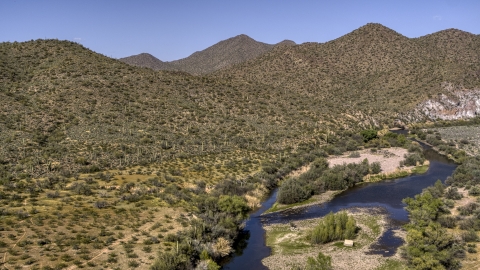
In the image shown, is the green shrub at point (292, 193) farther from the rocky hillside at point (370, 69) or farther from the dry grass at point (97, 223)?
the rocky hillside at point (370, 69)

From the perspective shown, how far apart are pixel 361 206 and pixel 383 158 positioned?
24763 millimetres

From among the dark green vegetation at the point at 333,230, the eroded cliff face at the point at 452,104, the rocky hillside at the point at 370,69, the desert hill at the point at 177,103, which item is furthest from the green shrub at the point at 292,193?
the eroded cliff face at the point at 452,104

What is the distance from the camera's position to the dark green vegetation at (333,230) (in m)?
34.3

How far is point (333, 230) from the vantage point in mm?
35000

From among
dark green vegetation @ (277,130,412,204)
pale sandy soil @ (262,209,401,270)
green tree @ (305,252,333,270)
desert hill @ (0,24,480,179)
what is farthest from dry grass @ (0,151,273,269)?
green tree @ (305,252,333,270)

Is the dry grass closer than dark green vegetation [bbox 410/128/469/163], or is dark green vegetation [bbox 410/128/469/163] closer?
the dry grass

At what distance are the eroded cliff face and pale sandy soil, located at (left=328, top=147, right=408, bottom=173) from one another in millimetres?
→ 50740

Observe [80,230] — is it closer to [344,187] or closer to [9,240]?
[9,240]

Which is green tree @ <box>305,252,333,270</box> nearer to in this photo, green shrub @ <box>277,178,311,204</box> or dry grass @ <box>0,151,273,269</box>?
dry grass @ <box>0,151,273,269</box>

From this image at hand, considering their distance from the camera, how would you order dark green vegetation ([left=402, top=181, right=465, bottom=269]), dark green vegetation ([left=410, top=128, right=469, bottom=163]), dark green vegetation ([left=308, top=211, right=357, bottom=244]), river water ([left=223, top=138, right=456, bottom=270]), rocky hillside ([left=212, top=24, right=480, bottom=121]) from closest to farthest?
1. dark green vegetation ([left=402, top=181, right=465, bottom=269])
2. river water ([left=223, top=138, right=456, bottom=270])
3. dark green vegetation ([left=308, top=211, right=357, bottom=244])
4. dark green vegetation ([left=410, top=128, right=469, bottom=163])
5. rocky hillside ([left=212, top=24, right=480, bottom=121])

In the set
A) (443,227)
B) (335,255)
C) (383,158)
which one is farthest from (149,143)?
(443,227)

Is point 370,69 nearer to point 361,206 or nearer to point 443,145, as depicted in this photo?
point 443,145

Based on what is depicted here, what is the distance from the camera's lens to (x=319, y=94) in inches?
4830

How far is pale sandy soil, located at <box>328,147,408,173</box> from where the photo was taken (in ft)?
203
